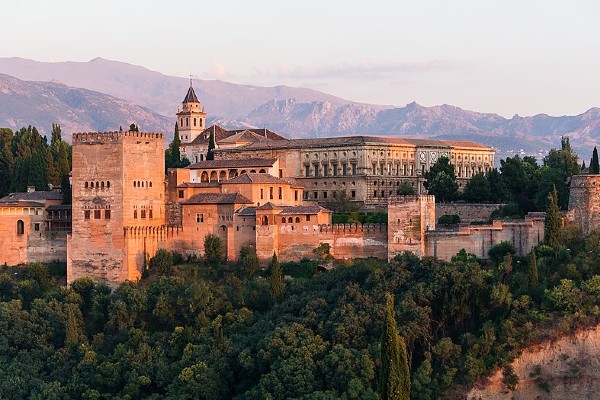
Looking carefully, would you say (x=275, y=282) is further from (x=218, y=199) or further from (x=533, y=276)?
(x=533, y=276)

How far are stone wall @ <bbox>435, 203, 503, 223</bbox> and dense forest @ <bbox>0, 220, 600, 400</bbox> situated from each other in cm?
677

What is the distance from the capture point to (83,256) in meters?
47.1

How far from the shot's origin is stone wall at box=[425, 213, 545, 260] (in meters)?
43.5

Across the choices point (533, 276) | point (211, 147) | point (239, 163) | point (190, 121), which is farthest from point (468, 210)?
point (190, 121)

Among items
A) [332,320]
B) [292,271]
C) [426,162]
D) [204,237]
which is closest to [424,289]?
[332,320]

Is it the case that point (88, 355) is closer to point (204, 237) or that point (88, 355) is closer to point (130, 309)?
point (130, 309)

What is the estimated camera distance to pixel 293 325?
39.1 metres

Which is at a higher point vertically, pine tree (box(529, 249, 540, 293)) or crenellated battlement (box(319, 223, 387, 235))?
crenellated battlement (box(319, 223, 387, 235))

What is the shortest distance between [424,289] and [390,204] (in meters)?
5.93

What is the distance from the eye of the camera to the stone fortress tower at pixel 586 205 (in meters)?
43.9

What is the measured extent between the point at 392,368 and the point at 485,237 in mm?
13705

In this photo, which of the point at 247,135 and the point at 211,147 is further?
the point at 247,135

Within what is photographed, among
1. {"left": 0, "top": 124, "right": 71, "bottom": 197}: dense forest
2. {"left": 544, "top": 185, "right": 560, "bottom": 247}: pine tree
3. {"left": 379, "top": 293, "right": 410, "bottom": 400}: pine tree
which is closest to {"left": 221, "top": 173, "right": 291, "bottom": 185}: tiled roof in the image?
{"left": 0, "top": 124, "right": 71, "bottom": 197}: dense forest

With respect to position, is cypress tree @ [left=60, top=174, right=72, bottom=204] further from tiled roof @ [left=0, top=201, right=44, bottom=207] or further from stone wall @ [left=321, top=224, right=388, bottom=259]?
stone wall @ [left=321, top=224, right=388, bottom=259]
